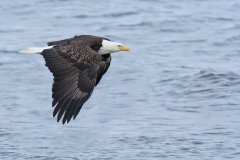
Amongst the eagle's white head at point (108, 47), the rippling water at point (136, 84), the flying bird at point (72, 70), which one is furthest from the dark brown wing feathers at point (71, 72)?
the rippling water at point (136, 84)

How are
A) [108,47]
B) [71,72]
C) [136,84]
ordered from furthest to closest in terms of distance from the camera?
[136,84] < [108,47] < [71,72]

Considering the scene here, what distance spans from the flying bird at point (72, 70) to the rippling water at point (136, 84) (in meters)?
2.11

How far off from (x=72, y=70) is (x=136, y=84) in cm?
534

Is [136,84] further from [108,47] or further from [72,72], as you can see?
[72,72]

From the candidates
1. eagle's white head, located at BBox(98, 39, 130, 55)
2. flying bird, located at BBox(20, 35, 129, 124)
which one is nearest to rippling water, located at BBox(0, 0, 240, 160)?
eagle's white head, located at BBox(98, 39, 130, 55)

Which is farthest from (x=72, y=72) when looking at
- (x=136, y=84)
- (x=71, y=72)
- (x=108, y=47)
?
(x=136, y=84)

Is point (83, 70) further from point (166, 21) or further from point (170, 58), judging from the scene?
point (166, 21)

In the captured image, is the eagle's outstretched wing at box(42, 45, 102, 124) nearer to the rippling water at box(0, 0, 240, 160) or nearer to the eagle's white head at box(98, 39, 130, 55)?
the eagle's white head at box(98, 39, 130, 55)

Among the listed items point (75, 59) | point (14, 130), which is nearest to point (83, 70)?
point (75, 59)

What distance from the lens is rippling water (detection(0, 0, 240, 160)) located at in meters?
13.6

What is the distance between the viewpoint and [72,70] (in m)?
11.3

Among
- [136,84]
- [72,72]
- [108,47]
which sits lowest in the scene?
[136,84]

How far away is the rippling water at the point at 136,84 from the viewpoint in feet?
44.7

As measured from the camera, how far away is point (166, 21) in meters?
20.9
